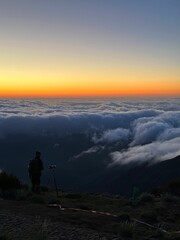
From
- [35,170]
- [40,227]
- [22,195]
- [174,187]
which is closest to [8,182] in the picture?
[35,170]

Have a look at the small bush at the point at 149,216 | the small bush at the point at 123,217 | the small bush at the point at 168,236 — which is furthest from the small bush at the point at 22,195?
the small bush at the point at 168,236

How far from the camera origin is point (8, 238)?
9.77m

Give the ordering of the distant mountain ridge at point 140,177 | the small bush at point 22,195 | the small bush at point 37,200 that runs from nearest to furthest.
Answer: the small bush at point 37,200 → the small bush at point 22,195 → the distant mountain ridge at point 140,177

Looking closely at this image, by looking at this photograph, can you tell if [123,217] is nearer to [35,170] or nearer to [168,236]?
[168,236]

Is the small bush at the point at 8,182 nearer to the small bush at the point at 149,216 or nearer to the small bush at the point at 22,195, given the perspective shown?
the small bush at the point at 22,195

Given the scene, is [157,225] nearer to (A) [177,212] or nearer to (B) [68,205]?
(A) [177,212]

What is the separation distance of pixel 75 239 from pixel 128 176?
4295 inches

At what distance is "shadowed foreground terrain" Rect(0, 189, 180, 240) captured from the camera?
11.4 m

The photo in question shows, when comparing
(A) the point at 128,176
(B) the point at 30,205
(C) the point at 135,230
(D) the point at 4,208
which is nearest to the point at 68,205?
(B) the point at 30,205

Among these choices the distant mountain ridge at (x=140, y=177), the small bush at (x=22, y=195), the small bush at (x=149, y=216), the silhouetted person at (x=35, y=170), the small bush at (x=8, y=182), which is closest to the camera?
the small bush at (x=149, y=216)

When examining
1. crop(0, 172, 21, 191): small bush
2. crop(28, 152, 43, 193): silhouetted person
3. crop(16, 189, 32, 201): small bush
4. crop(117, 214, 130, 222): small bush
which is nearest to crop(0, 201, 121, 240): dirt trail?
crop(117, 214, 130, 222): small bush

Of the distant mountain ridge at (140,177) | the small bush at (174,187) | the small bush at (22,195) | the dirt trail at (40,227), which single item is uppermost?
the dirt trail at (40,227)

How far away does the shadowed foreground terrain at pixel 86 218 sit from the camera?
11383 millimetres

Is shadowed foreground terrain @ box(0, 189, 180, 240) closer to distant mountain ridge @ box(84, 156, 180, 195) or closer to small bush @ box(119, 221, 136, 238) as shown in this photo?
small bush @ box(119, 221, 136, 238)
